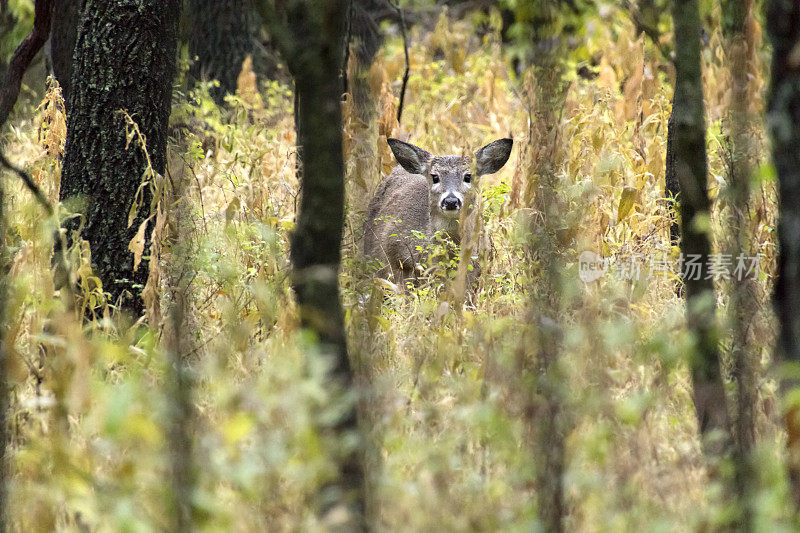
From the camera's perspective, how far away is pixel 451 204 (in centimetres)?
615

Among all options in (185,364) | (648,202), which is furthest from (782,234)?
(648,202)

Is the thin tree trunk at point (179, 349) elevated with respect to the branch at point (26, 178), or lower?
lower

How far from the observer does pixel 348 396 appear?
99.7 inches

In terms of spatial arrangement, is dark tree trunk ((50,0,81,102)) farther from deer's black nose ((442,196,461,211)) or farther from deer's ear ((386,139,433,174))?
deer's black nose ((442,196,461,211))

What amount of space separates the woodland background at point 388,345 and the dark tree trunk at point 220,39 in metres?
4.34

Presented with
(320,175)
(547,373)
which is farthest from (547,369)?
(320,175)

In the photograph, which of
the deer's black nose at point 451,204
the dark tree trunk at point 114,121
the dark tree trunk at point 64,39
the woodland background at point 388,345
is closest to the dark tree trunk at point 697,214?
the woodland background at point 388,345

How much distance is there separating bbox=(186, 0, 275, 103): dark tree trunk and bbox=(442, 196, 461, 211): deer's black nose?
463 cm

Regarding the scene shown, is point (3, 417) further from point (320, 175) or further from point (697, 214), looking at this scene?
point (697, 214)

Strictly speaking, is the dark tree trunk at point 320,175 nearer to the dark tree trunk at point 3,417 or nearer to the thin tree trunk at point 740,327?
the dark tree trunk at point 3,417

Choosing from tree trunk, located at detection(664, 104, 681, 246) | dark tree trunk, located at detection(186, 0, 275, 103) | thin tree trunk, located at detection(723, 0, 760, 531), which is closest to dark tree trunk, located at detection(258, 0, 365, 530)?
thin tree trunk, located at detection(723, 0, 760, 531)

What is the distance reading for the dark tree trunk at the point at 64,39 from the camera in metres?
6.85

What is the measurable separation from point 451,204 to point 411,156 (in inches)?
22.7

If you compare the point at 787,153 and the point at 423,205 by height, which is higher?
the point at 423,205
